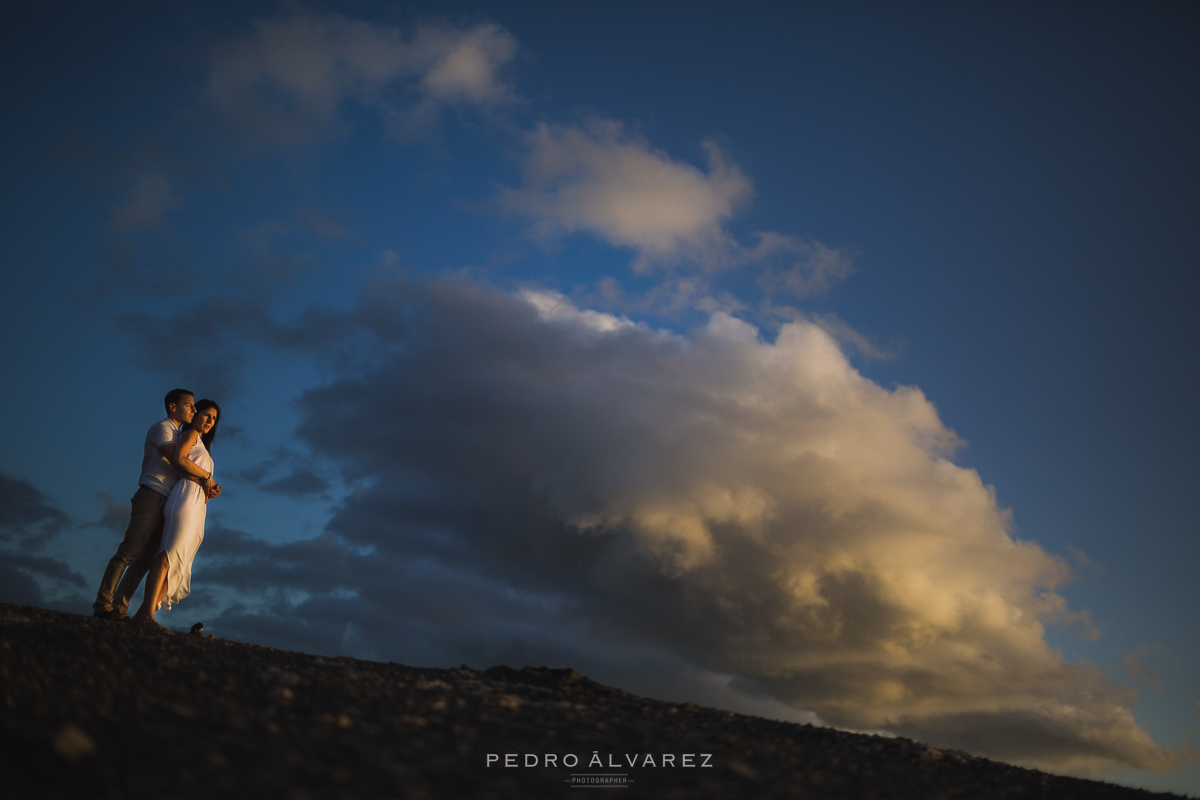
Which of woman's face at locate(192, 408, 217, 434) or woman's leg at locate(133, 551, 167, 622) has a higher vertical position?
woman's face at locate(192, 408, 217, 434)

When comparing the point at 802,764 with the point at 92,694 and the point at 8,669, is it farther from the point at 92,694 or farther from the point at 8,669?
the point at 8,669

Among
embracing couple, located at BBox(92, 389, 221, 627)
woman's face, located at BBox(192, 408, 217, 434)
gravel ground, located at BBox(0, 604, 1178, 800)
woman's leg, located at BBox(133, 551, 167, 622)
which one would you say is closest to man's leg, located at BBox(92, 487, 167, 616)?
embracing couple, located at BBox(92, 389, 221, 627)

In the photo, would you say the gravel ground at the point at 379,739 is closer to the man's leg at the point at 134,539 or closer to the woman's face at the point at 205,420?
the man's leg at the point at 134,539

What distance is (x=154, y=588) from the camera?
12.3 m

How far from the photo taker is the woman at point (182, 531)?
12359mm

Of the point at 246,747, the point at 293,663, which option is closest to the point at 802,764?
the point at 246,747

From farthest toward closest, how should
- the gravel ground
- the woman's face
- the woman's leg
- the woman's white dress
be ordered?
the woman's face → the woman's white dress → the woman's leg → the gravel ground

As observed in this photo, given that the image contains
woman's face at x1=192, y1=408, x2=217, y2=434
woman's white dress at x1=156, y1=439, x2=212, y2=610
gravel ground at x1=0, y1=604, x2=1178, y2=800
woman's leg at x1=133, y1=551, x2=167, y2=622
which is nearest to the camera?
gravel ground at x1=0, y1=604, x2=1178, y2=800

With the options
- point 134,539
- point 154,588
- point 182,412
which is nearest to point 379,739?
point 154,588

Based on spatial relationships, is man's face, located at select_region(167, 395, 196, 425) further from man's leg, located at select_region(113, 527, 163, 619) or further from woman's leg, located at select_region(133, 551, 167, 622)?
woman's leg, located at select_region(133, 551, 167, 622)

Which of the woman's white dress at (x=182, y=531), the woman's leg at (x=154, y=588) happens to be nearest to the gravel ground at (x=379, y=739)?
the woman's leg at (x=154, y=588)

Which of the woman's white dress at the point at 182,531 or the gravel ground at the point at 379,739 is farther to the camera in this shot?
the woman's white dress at the point at 182,531

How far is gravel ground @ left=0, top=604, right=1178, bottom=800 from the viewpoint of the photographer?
4.75 metres

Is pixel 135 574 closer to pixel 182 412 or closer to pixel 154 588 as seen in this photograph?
pixel 154 588
